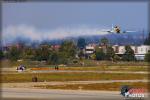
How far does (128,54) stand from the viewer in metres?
99.2

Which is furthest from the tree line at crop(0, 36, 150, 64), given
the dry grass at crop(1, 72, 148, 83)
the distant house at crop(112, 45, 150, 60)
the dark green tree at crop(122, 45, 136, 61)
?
the dry grass at crop(1, 72, 148, 83)

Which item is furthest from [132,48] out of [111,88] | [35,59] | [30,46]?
[111,88]

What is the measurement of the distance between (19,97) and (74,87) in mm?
10864

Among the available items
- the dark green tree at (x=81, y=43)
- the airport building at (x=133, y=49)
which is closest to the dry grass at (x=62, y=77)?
the dark green tree at (x=81, y=43)

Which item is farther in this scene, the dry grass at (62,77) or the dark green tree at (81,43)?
the dark green tree at (81,43)

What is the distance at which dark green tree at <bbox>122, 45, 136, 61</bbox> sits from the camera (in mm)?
94588

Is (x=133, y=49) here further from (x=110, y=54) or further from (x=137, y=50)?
(x=110, y=54)

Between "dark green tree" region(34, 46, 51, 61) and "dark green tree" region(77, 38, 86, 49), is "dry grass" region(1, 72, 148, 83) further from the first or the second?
"dark green tree" region(34, 46, 51, 61)

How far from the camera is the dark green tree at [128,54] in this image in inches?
3724

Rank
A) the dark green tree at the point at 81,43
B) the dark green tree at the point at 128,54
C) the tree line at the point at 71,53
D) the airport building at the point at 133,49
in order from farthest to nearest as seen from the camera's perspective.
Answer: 1. the airport building at the point at 133,49
2. the dark green tree at the point at 128,54
3. the tree line at the point at 71,53
4. the dark green tree at the point at 81,43

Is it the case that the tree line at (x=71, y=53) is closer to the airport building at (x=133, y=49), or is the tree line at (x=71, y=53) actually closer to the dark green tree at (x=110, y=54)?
the dark green tree at (x=110, y=54)

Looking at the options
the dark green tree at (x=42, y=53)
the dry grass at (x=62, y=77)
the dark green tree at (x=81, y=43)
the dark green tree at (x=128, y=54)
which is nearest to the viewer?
the dry grass at (x=62, y=77)

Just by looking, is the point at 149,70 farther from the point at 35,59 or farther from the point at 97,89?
the point at 97,89

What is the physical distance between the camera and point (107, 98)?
110ft
